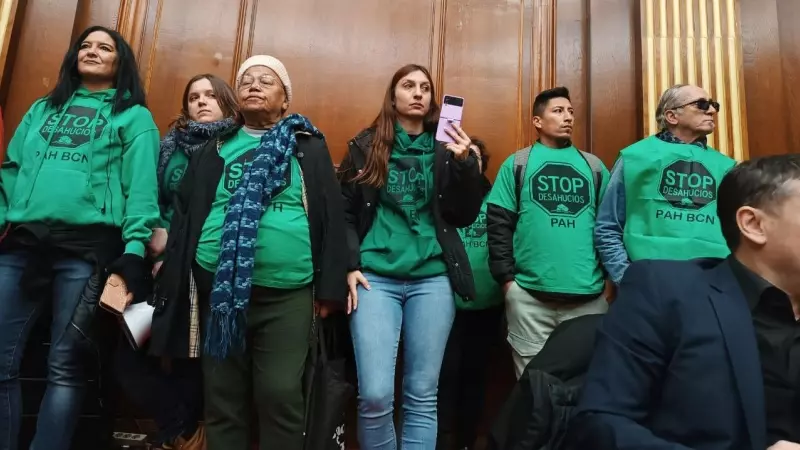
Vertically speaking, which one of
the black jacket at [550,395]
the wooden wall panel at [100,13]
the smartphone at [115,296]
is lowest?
the black jacket at [550,395]

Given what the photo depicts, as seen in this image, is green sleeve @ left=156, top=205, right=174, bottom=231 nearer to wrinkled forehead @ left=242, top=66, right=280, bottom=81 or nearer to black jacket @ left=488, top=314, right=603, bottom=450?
wrinkled forehead @ left=242, top=66, right=280, bottom=81

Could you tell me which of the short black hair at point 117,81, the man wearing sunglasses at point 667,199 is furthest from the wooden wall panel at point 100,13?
the man wearing sunglasses at point 667,199

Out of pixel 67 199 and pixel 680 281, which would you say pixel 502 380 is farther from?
pixel 67 199

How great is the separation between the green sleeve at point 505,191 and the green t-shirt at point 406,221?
35 cm

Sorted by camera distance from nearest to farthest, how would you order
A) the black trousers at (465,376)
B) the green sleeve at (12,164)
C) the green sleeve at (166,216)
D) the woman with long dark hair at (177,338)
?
1. the woman with long dark hair at (177,338)
2. the green sleeve at (12,164)
3. the green sleeve at (166,216)
4. the black trousers at (465,376)

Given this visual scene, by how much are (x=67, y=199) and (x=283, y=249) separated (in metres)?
0.81

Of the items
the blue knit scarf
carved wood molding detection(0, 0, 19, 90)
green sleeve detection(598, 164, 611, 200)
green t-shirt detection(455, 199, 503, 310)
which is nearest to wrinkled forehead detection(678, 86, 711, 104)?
green sleeve detection(598, 164, 611, 200)

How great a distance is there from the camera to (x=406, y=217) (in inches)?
86.0

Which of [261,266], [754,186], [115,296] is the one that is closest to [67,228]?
[115,296]

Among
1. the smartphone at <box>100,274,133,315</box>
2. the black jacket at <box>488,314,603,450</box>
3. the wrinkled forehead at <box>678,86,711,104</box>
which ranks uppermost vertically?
the wrinkled forehead at <box>678,86,711,104</box>

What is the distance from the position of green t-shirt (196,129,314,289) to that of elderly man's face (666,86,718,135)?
163 cm

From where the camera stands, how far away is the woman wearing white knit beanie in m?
1.85

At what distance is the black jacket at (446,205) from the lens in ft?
6.89

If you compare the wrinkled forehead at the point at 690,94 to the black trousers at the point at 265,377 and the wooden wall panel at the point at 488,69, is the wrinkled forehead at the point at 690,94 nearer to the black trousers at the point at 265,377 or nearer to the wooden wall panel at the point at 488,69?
the wooden wall panel at the point at 488,69
